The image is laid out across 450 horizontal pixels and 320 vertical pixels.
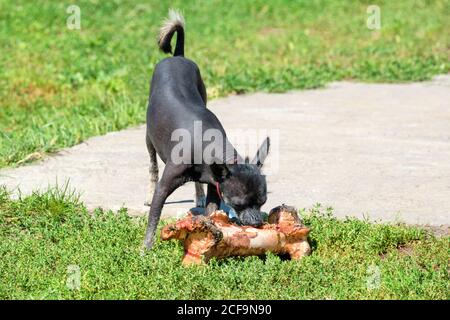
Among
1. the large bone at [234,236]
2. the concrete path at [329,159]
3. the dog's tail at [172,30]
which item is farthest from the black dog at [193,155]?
the concrete path at [329,159]

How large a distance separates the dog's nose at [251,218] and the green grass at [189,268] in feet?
0.76

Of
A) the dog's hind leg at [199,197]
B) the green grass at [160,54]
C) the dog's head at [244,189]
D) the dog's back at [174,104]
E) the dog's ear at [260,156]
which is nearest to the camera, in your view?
the dog's head at [244,189]

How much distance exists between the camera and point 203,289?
5.92 m

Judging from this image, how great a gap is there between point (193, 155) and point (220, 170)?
348 millimetres

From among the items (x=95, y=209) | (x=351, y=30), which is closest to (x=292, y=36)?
(x=351, y=30)

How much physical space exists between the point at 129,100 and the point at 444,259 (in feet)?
18.6

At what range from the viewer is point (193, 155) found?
6715 mm

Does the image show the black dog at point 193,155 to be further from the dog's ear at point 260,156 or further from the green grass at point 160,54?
the green grass at point 160,54

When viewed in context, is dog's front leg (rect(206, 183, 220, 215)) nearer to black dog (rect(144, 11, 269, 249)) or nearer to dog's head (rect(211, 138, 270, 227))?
black dog (rect(144, 11, 269, 249))

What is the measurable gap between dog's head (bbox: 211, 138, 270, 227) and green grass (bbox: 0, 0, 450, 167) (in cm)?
306

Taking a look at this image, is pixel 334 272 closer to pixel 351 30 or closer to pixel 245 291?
pixel 245 291

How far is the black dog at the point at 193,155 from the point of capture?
20.9 ft

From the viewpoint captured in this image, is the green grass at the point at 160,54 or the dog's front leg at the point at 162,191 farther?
the green grass at the point at 160,54

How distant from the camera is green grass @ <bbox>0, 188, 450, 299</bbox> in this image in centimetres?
589
